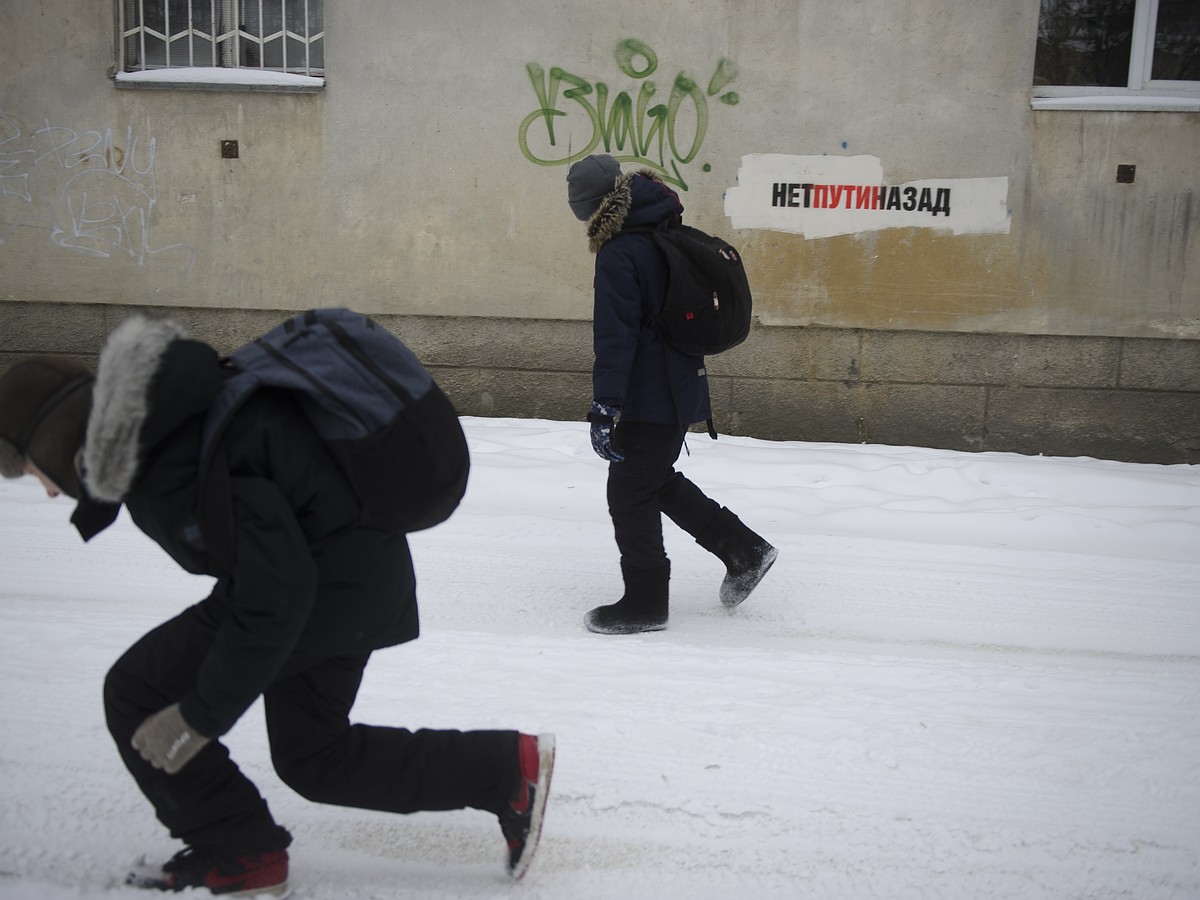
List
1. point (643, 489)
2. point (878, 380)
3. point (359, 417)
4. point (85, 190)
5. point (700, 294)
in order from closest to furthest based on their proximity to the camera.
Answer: point (359, 417) → point (700, 294) → point (643, 489) → point (878, 380) → point (85, 190)

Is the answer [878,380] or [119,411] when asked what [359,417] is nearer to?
[119,411]

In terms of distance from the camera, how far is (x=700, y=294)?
3.41 metres

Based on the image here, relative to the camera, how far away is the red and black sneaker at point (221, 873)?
209 centimetres

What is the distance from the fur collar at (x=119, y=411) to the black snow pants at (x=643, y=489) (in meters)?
1.94

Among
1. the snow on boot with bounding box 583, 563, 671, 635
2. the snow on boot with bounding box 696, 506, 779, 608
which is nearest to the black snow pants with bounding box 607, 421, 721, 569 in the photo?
the snow on boot with bounding box 583, 563, 671, 635

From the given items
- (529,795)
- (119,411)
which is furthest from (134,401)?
(529,795)

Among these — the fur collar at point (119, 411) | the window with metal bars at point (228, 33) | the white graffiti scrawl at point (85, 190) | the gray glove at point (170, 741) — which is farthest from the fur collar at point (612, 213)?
the white graffiti scrawl at point (85, 190)

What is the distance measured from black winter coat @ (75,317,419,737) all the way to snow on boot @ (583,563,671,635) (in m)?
1.84

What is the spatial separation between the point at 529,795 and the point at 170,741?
0.73 m

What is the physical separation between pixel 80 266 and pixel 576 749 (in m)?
5.73

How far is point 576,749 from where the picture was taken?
285 cm

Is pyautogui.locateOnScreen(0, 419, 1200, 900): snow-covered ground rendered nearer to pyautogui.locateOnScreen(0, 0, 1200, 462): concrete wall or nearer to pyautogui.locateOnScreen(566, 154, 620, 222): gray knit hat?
pyautogui.locateOnScreen(566, 154, 620, 222): gray knit hat

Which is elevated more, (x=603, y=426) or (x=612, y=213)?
(x=612, y=213)

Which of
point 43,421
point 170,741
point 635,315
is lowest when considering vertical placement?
point 170,741
